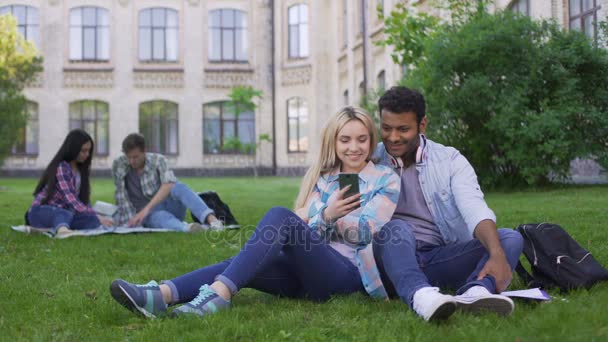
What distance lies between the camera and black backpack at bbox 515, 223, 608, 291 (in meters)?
4.14

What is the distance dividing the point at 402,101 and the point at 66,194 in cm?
542

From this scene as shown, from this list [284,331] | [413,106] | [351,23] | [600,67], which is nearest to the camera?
[284,331]

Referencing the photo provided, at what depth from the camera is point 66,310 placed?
420 cm

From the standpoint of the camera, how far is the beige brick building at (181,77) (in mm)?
34375

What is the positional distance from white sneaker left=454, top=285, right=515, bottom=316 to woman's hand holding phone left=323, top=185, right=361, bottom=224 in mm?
706

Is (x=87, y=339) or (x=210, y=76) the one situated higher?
(x=210, y=76)

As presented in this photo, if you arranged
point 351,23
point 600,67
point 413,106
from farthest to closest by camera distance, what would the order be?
point 351,23 → point 600,67 → point 413,106

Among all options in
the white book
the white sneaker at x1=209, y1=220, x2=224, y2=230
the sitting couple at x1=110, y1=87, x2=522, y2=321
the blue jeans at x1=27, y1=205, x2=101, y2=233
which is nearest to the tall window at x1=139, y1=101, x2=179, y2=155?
the white book

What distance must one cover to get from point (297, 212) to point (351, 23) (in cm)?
2663

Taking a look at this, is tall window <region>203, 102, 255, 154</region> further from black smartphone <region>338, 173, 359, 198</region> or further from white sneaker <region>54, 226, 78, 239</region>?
black smartphone <region>338, 173, 359, 198</region>

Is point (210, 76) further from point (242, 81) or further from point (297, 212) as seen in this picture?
point (297, 212)

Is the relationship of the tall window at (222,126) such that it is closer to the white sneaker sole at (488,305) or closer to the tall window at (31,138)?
the tall window at (31,138)

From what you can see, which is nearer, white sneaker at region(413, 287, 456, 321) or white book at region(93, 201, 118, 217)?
white sneaker at region(413, 287, 456, 321)

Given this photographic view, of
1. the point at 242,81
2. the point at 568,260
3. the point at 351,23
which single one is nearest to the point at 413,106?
the point at 568,260
